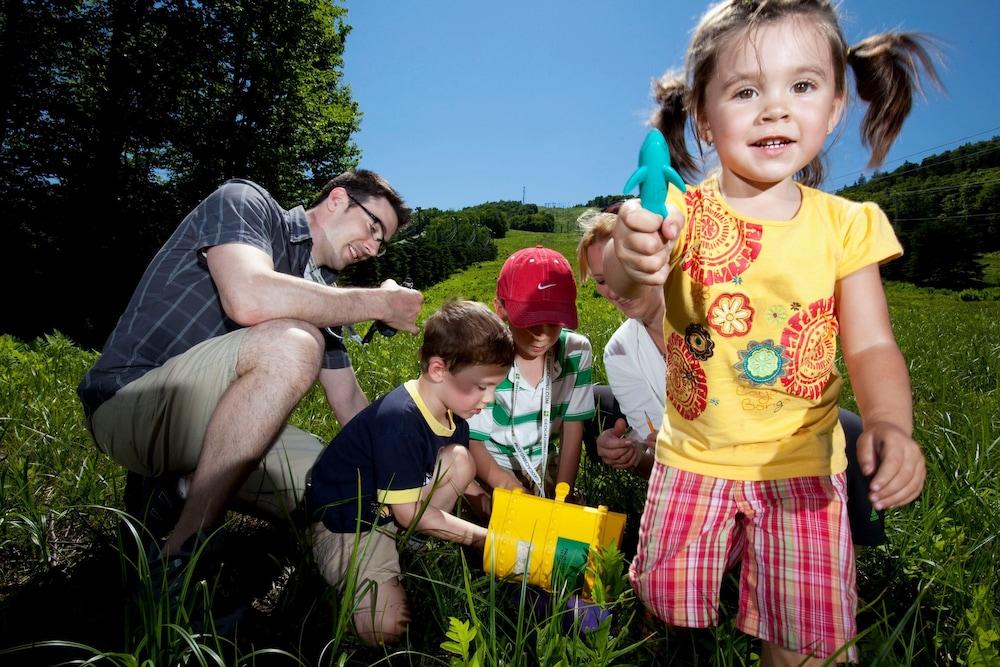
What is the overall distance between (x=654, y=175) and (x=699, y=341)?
0.60 meters

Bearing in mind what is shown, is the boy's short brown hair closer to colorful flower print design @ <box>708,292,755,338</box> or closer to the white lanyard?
the white lanyard

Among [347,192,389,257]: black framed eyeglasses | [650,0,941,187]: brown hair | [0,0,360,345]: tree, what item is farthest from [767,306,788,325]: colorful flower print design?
[0,0,360,345]: tree

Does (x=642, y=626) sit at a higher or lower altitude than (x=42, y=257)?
lower

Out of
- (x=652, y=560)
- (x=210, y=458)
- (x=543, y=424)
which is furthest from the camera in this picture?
(x=543, y=424)

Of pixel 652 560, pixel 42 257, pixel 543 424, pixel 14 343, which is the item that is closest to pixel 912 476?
pixel 652 560

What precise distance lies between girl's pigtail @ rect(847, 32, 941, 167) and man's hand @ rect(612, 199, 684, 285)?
2.88 ft

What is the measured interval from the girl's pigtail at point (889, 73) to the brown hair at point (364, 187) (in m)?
2.31

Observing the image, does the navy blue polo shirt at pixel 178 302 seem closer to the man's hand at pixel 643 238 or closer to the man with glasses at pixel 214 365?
the man with glasses at pixel 214 365

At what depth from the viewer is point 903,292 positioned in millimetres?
59281

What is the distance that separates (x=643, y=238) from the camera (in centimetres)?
107

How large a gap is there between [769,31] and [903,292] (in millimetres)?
71898

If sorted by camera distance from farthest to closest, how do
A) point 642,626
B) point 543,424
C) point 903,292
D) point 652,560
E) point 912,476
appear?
point 903,292 < point 543,424 < point 642,626 < point 652,560 < point 912,476

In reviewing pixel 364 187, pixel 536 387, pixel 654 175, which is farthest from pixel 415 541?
pixel 364 187

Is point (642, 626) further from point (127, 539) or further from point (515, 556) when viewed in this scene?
point (127, 539)
